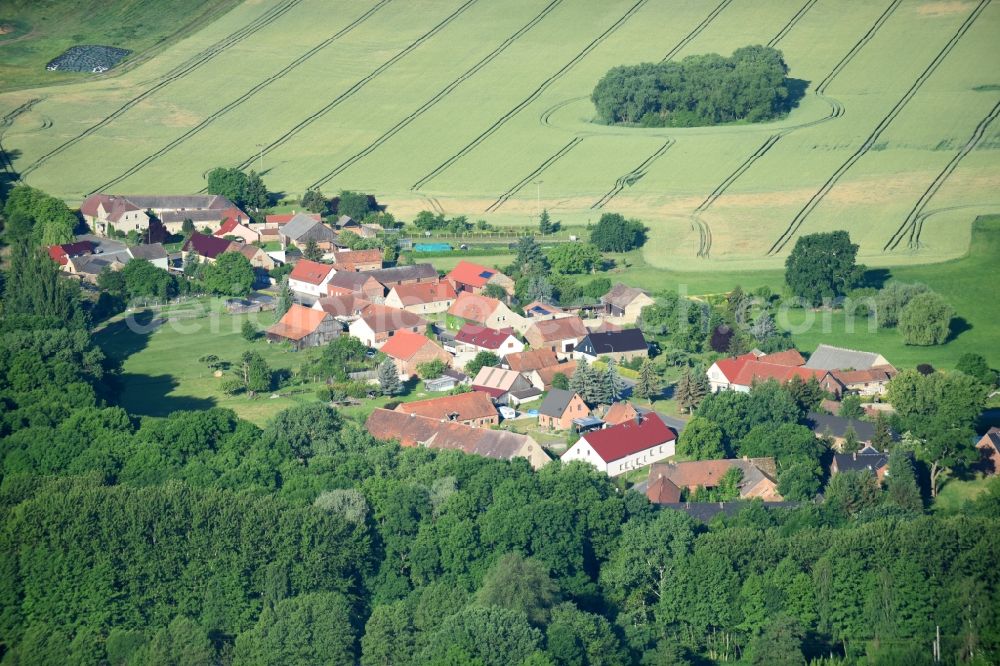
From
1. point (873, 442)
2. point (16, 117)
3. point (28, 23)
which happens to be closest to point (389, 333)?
point (873, 442)

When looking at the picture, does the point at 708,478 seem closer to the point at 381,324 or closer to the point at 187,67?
the point at 381,324

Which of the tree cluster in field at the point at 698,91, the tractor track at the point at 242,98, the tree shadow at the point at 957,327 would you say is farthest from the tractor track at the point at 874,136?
the tractor track at the point at 242,98

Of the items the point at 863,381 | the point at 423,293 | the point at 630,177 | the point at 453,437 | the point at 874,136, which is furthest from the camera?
the point at 874,136

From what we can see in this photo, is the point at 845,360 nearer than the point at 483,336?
Yes

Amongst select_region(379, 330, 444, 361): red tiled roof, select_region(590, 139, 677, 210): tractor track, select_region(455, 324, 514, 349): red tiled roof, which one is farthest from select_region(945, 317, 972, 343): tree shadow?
select_region(590, 139, 677, 210): tractor track

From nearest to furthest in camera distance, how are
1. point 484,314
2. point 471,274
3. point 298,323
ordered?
point 298,323
point 484,314
point 471,274

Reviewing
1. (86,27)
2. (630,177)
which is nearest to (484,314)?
(630,177)

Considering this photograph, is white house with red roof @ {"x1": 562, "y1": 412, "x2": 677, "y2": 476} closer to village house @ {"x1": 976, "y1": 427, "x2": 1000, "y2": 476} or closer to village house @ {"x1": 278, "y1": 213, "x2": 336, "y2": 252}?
village house @ {"x1": 976, "y1": 427, "x2": 1000, "y2": 476}
